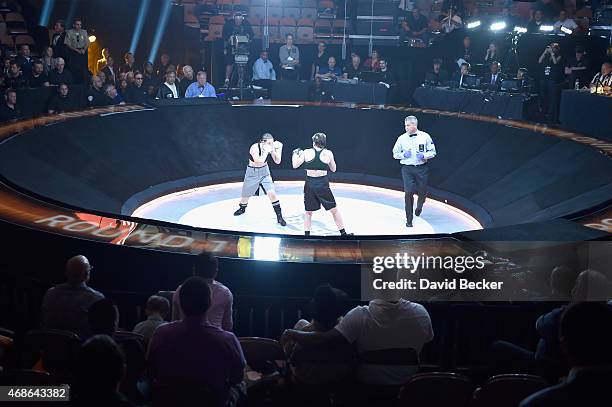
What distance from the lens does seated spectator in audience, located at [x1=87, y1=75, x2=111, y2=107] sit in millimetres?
15703

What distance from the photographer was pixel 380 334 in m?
4.54

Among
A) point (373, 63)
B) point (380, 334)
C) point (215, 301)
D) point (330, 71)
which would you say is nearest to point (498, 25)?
point (373, 63)

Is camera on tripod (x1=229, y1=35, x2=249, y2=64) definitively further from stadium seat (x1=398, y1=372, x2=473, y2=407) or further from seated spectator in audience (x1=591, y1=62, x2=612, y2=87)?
stadium seat (x1=398, y1=372, x2=473, y2=407)

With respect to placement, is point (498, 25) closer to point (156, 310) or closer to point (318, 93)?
point (318, 93)

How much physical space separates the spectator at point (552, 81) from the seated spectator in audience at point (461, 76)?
2057 millimetres

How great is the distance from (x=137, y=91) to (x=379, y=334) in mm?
13296

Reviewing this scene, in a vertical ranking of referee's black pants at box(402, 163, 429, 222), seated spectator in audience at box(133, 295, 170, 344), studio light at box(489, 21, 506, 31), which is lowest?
referee's black pants at box(402, 163, 429, 222)

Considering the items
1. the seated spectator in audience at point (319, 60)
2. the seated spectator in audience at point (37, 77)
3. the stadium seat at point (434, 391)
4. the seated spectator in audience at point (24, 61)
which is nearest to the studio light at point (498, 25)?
the seated spectator in audience at point (319, 60)

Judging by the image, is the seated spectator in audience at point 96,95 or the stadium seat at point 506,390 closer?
the stadium seat at point 506,390

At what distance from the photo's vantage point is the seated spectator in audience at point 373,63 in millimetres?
18516

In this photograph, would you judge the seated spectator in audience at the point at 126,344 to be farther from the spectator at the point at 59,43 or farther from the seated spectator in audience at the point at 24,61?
the spectator at the point at 59,43

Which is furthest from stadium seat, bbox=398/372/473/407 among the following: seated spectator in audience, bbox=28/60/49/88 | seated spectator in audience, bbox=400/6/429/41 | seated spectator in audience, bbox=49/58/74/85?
seated spectator in audience, bbox=400/6/429/41

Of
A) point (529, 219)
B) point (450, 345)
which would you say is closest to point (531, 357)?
point (450, 345)

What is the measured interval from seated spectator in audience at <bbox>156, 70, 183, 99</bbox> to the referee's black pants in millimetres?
7193
